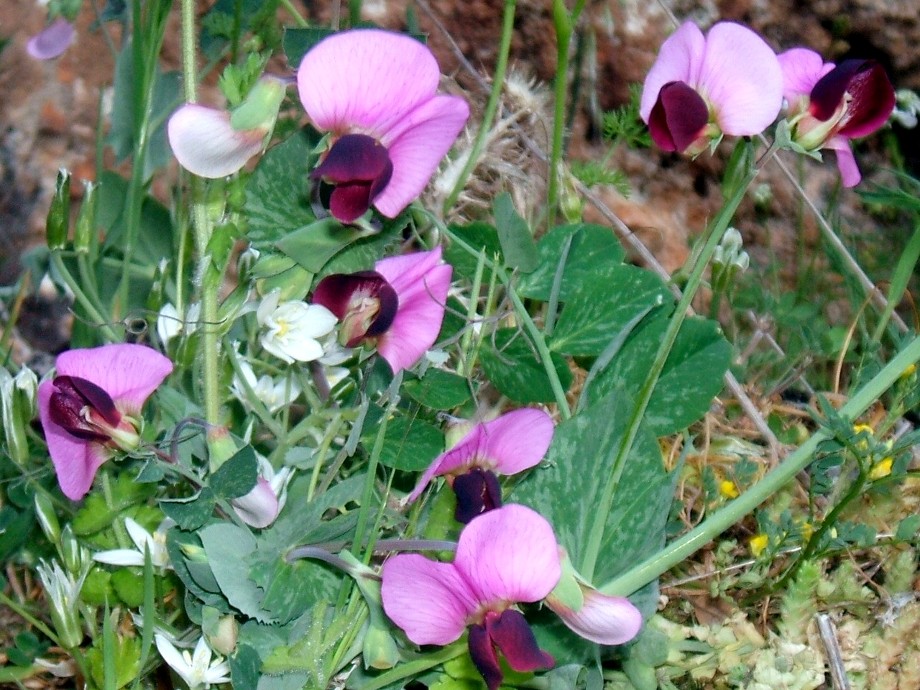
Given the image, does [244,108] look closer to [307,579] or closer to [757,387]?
[307,579]

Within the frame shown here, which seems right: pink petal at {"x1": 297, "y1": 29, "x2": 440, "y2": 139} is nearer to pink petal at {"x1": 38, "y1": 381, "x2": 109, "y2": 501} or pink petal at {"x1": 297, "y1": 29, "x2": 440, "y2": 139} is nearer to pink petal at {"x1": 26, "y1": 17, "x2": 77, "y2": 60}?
pink petal at {"x1": 38, "y1": 381, "x2": 109, "y2": 501}

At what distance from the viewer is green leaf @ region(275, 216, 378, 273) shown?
63cm

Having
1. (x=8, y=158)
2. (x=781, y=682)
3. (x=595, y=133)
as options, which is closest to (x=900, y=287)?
(x=781, y=682)

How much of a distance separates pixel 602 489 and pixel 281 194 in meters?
0.28

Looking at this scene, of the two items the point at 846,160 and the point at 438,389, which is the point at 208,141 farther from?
the point at 846,160

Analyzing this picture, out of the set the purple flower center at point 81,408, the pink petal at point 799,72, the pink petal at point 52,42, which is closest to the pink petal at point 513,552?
the purple flower center at point 81,408

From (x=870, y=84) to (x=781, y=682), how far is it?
15.0 inches

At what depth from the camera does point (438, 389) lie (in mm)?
674

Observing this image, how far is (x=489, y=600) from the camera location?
21.8 inches

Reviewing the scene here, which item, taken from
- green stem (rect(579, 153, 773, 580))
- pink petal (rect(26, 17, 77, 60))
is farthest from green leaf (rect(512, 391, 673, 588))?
pink petal (rect(26, 17, 77, 60))

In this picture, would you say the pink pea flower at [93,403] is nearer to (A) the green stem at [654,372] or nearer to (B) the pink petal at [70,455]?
(B) the pink petal at [70,455]

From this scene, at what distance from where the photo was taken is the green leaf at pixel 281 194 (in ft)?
2.17

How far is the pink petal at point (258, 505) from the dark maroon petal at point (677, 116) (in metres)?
0.32

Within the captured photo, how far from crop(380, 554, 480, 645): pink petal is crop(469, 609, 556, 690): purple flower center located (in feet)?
0.07
